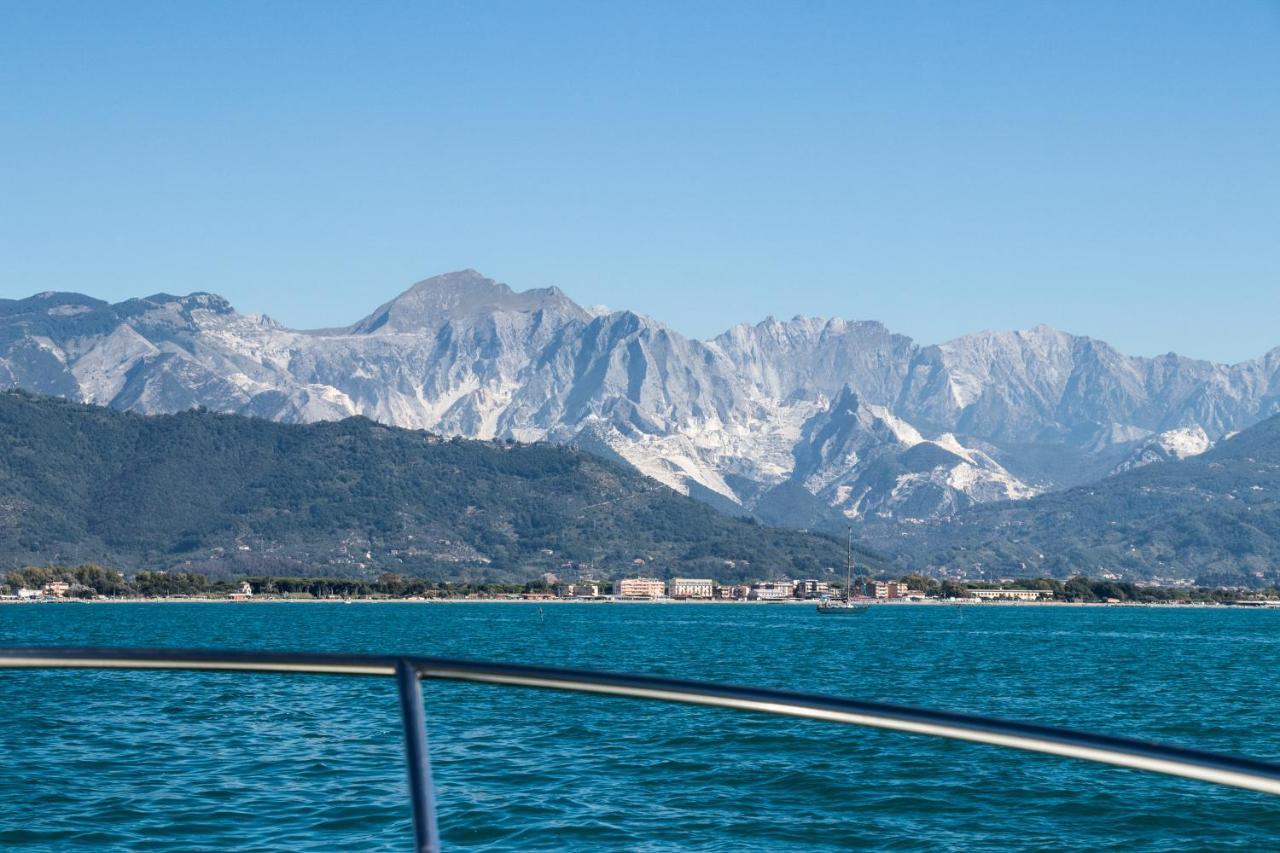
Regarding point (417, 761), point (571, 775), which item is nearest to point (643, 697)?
point (417, 761)

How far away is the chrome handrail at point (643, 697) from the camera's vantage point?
465 cm

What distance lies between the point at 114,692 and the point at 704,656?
50.2 meters

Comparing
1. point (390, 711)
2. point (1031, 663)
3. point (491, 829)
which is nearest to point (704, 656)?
point (1031, 663)

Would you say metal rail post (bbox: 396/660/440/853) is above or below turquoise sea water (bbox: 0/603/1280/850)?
above

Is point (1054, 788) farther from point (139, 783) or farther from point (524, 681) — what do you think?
point (524, 681)

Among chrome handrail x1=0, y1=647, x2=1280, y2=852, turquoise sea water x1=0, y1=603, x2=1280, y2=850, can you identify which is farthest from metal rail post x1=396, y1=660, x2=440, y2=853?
turquoise sea water x1=0, y1=603, x2=1280, y2=850

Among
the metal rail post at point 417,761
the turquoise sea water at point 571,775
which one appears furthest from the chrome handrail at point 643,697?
the turquoise sea water at point 571,775

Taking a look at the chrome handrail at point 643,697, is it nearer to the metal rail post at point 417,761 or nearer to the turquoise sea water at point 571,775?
the metal rail post at point 417,761

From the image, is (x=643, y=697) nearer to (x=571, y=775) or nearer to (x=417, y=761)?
(x=417, y=761)

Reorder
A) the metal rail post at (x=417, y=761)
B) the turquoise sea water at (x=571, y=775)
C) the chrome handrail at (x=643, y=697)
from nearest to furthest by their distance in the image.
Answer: the chrome handrail at (x=643, y=697)
the metal rail post at (x=417, y=761)
the turquoise sea water at (x=571, y=775)

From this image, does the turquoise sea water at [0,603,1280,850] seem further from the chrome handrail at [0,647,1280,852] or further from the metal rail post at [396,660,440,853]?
the metal rail post at [396,660,440,853]

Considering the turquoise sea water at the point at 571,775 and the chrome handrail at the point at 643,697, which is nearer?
the chrome handrail at the point at 643,697

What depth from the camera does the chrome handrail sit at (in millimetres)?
4648

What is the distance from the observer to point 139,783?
3159cm
